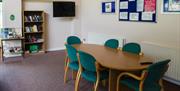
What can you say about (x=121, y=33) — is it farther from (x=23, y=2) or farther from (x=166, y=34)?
→ (x=23, y=2)

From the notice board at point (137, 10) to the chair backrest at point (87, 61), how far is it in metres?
2.04

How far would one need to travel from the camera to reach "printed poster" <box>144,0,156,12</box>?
172 inches

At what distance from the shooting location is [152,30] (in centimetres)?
446

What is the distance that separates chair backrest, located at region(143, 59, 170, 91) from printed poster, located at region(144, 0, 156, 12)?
206 centimetres

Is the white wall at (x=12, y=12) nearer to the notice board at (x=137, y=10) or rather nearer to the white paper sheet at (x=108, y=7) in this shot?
the white paper sheet at (x=108, y=7)

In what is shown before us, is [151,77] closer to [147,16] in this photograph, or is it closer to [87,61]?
[87,61]

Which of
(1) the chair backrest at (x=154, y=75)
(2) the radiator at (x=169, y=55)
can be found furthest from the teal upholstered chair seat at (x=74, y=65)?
(2) the radiator at (x=169, y=55)

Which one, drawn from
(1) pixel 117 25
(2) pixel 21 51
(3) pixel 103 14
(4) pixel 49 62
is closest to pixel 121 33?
(1) pixel 117 25

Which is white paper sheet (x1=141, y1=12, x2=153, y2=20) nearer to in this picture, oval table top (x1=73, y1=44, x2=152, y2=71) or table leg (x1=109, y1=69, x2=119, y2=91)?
oval table top (x1=73, y1=44, x2=152, y2=71)

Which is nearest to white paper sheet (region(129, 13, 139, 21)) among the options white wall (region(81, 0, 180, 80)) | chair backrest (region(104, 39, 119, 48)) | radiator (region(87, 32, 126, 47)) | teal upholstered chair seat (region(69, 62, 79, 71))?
white wall (region(81, 0, 180, 80))

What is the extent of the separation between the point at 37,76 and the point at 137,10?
8.75ft

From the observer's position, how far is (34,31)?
21.2 ft

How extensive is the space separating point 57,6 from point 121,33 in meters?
2.44

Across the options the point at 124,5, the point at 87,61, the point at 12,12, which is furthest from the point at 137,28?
the point at 12,12
